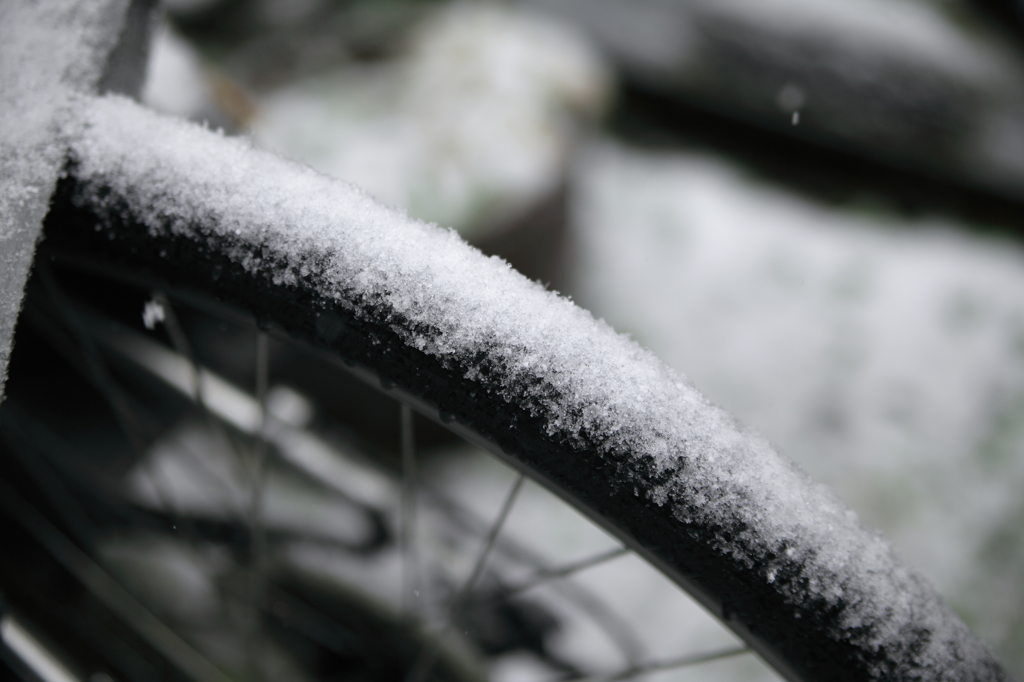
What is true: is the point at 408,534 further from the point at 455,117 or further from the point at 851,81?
the point at 851,81

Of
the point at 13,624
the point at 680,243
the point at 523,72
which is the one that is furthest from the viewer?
the point at 680,243

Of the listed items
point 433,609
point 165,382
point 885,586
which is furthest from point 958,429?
point 165,382

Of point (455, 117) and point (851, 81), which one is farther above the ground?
point (851, 81)

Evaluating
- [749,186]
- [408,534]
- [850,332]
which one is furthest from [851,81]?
[408,534]

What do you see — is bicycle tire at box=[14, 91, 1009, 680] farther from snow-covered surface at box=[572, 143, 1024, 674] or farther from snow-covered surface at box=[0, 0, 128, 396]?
snow-covered surface at box=[572, 143, 1024, 674]

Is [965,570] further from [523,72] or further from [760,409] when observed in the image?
[523,72]

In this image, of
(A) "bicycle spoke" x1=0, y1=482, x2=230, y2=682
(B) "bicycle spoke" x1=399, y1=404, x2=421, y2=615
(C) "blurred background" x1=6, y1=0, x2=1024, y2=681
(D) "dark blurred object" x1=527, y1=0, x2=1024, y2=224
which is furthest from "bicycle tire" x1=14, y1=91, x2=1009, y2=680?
(D) "dark blurred object" x1=527, y1=0, x2=1024, y2=224
